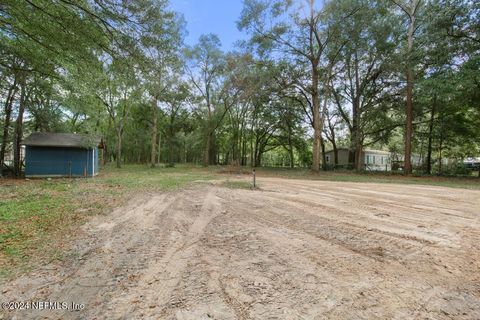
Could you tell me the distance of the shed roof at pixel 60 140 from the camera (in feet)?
47.7

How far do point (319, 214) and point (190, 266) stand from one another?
3.43 meters

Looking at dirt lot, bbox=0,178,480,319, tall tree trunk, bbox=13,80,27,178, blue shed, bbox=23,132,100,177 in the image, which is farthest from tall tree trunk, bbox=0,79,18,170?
dirt lot, bbox=0,178,480,319

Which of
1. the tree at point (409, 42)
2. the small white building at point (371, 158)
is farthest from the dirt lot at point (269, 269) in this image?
the small white building at point (371, 158)

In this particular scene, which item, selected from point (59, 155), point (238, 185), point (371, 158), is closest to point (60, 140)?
point (59, 155)

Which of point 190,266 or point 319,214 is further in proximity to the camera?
point 319,214

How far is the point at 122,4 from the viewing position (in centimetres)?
522

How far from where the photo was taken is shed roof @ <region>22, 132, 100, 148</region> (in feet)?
47.7

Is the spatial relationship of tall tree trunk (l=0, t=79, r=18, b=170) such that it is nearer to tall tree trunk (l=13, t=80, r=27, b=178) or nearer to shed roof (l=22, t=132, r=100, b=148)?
tall tree trunk (l=13, t=80, r=27, b=178)

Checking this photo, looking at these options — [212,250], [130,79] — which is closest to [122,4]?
[130,79]

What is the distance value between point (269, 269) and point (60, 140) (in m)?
17.1

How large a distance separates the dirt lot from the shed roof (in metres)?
11.6

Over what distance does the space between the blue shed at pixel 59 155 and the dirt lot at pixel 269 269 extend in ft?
41.0

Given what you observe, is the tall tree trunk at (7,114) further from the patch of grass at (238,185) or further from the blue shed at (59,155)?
the patch of grass at (238,185)

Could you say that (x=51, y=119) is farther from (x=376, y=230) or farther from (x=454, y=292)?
(x=454, y=292)
